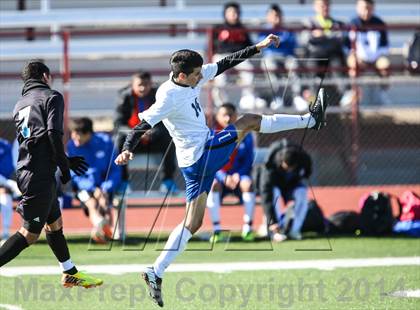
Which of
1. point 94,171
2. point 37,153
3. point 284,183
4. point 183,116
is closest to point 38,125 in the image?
point 37,153

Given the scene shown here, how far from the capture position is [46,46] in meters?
15.7

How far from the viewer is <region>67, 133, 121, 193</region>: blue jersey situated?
11242 millimetres

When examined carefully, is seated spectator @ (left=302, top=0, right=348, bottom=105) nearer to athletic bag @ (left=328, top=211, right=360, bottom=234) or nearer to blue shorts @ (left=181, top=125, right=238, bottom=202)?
athletic bag @ (left=328, top=211, right=360, bottom=234)

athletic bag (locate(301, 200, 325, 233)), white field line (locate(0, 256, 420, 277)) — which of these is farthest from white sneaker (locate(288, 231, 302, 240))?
white field line (locate(0, 256, 420, 277))

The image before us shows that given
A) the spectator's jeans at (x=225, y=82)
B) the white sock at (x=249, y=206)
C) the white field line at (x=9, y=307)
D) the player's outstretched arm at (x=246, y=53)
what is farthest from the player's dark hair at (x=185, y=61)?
the spectator's jeans at (x=225, y=82)

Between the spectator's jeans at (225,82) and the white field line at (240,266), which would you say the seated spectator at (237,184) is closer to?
the spectator's jeans at (225,82)

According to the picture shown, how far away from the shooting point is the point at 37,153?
24.4ft

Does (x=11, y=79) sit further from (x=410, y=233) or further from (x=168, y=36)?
(x=410, y=233)

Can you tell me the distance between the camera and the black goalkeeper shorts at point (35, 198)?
7.43 m

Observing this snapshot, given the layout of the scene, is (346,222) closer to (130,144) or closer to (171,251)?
(171,251)

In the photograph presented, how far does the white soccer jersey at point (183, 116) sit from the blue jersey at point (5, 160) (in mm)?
4135

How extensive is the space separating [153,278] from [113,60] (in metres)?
8.69

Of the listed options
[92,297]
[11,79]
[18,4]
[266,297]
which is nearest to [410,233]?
Answer: [266,297]

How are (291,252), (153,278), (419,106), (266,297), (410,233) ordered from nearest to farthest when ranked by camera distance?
(153,278)
(266,297)
(291,252)
(410,233)
(419,106)
